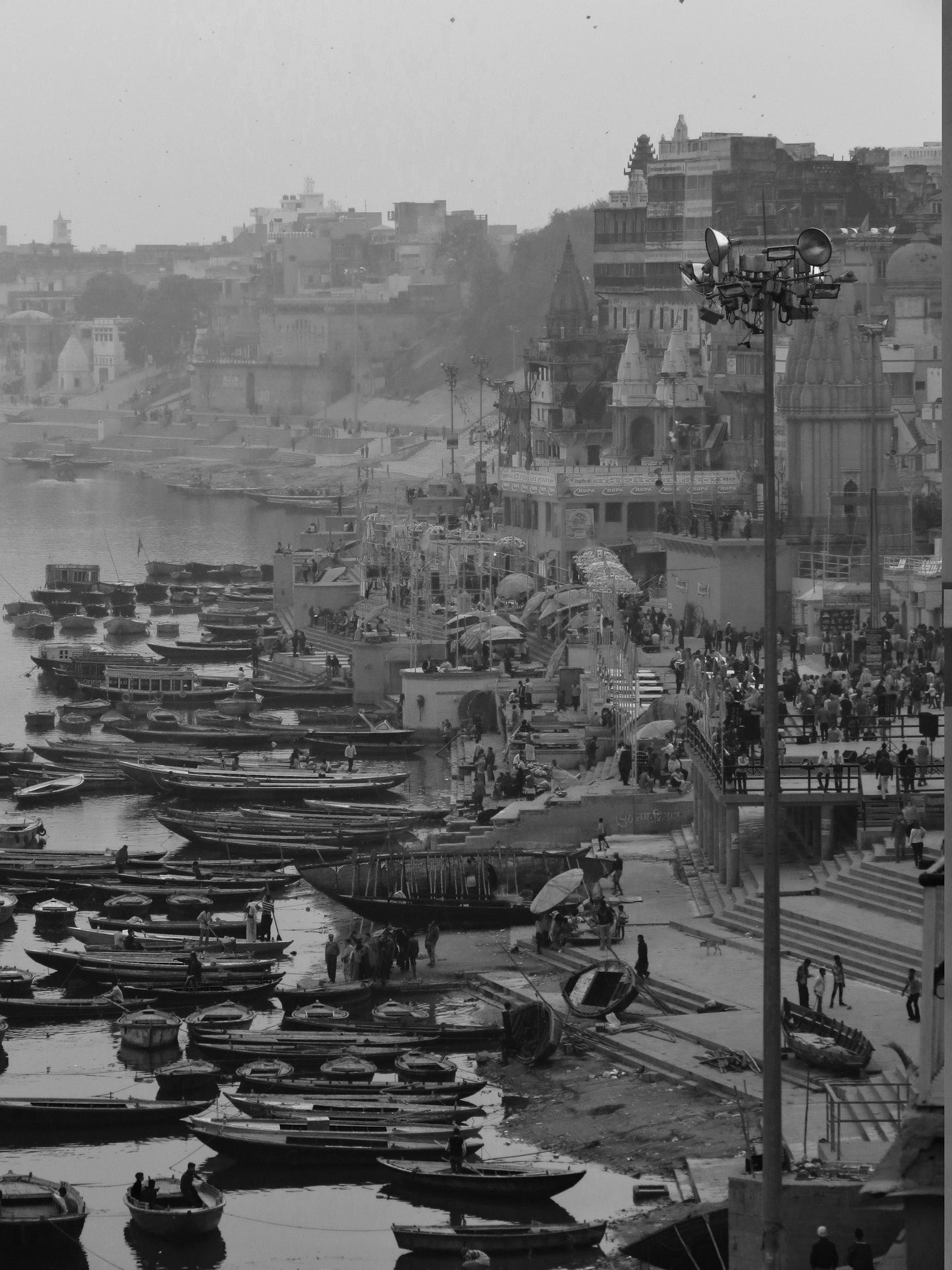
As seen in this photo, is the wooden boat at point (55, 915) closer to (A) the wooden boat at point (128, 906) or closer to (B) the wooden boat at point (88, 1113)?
(A) the wooden boat at point (128, 906)

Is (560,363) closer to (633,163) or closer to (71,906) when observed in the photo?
(633,163)

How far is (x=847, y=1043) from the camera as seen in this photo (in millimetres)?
17031

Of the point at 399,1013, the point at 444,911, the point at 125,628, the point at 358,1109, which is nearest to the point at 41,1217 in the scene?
the point at 358,1109

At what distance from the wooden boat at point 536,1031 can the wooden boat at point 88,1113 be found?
8.03 feet

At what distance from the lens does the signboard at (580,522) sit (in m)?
47.6

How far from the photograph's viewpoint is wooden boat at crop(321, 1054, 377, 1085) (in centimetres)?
1917

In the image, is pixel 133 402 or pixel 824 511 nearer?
pixel 824 511

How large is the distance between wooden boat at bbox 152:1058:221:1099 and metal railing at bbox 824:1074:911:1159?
17.9 feet

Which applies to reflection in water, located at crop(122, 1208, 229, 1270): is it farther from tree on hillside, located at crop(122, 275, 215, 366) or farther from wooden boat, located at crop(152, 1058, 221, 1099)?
tree on hillside, located at crop(122, 275, 215, 366)

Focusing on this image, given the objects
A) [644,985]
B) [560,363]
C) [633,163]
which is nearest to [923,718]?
[644,985]

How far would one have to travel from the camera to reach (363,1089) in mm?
18875

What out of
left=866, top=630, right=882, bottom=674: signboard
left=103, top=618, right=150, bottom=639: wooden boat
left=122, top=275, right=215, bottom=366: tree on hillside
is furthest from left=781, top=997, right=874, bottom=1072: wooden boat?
left=122, top=275, right=215, bottom=366: tree on hillside

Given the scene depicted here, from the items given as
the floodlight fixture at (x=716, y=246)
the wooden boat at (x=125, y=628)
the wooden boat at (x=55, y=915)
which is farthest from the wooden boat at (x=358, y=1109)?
the wooden boat at (x=125, y=628)

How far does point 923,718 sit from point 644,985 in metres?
3.86
